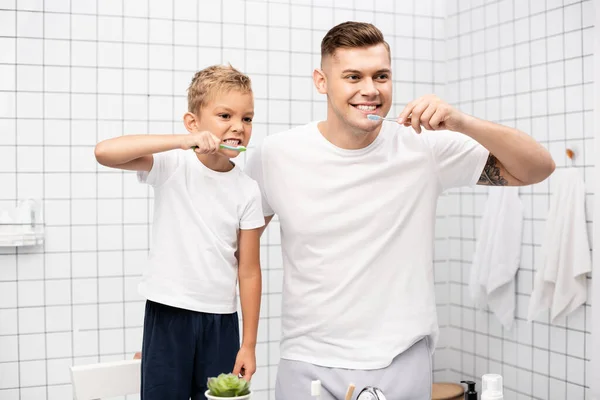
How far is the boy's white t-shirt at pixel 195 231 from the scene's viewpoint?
5.28 ft

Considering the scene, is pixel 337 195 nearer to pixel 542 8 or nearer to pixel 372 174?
pixel 372 174

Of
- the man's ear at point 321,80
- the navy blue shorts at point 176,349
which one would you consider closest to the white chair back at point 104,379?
the navy blue shorts at point 176,349

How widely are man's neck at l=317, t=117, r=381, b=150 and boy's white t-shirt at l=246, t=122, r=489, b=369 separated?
0.05 ft

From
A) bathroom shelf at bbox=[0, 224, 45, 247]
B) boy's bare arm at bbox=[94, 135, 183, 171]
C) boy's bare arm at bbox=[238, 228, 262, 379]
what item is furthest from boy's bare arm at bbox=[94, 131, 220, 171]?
bathroom shelf at bbox=[0, 224, 45, 247]

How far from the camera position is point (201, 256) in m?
1.62

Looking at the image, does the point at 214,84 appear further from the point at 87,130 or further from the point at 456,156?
the point at 87,130

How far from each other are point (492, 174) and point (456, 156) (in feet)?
0.32

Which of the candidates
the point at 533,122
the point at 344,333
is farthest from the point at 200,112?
the point at 533,122

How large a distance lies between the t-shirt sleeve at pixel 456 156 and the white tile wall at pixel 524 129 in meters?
1.11

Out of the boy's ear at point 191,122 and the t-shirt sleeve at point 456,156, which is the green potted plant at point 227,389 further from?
the t-shirt sleeve at point 456,156

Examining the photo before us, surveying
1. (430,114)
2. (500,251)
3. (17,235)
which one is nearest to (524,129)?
(500,251)

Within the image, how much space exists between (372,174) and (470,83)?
1.79 m

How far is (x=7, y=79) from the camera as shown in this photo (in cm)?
281

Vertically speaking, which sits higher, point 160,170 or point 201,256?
point 160,170
